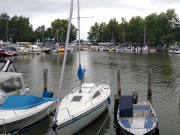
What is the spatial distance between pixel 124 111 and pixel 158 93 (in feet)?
34.1

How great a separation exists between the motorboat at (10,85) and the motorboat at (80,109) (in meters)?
4.32

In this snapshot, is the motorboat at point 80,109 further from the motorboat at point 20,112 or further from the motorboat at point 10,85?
the motorboat at point 10,85

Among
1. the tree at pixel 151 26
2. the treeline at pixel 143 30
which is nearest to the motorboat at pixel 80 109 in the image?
the treeline at pixel 143 30

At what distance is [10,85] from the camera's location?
1717 cm

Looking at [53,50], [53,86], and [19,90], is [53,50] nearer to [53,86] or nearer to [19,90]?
[53,86]

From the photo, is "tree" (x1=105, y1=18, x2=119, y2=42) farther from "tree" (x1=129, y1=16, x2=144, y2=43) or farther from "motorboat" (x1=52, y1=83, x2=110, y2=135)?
"motorboat" (x1=52, y1=83, x2=110, y2=135)

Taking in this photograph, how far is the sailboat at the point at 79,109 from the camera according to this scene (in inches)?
468

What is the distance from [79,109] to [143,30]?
116 metres

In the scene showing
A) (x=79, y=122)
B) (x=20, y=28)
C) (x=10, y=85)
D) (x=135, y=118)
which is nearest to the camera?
(x=79, y=122)

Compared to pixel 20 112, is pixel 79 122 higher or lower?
lower

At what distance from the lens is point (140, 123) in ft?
43.9

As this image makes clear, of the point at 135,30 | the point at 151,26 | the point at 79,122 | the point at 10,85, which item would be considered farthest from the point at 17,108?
the point at 135,30

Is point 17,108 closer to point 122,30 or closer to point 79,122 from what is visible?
point 79,122

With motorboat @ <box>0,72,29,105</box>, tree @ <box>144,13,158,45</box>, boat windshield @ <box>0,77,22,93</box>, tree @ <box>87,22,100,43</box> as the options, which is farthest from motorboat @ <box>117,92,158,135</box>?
tree @ <box>87,22,100,43</box>
